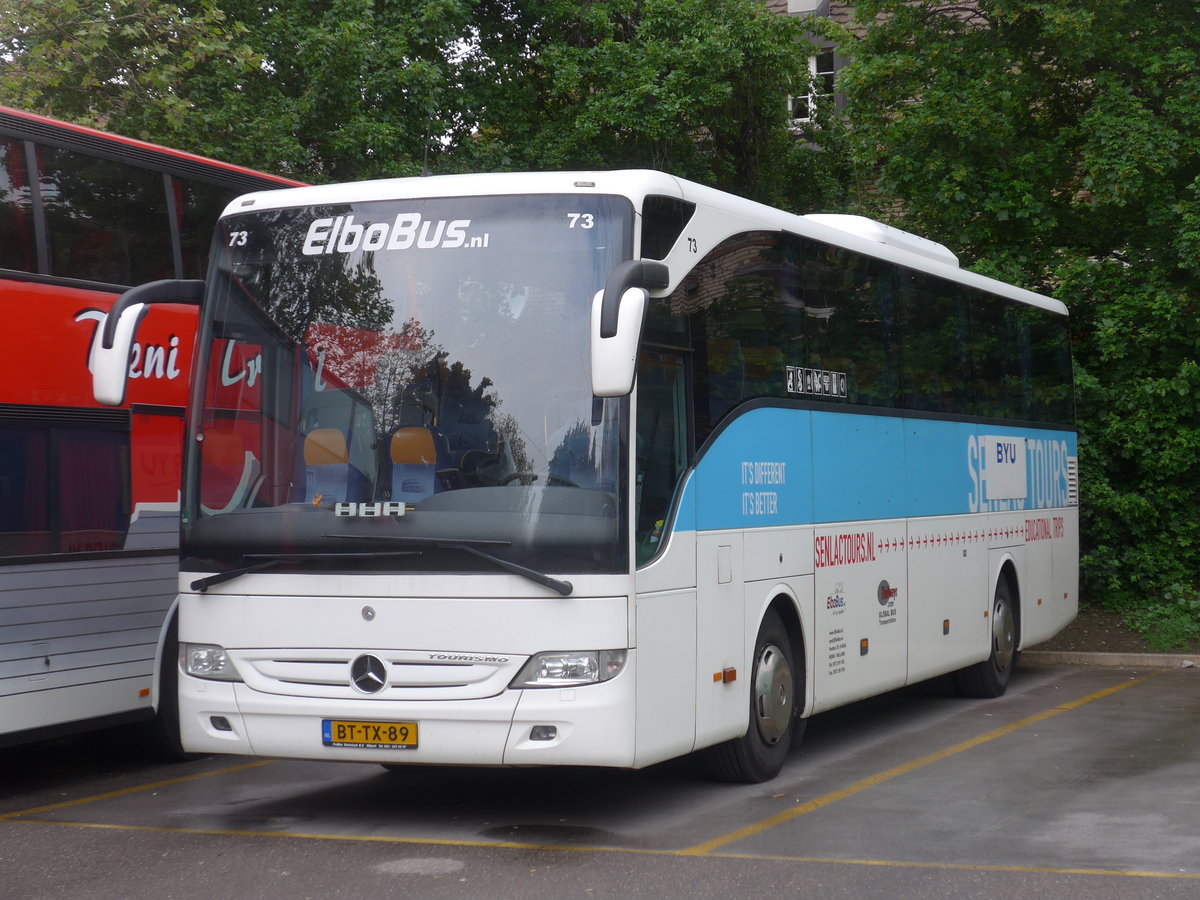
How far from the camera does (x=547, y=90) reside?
2425cm

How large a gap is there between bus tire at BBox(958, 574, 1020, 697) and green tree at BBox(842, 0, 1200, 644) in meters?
3.24

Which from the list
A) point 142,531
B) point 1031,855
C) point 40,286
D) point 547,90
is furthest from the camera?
point 547,90

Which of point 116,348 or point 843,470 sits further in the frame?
point 843,470

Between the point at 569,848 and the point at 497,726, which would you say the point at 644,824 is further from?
the point at 497,726

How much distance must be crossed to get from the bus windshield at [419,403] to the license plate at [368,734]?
2.47ft

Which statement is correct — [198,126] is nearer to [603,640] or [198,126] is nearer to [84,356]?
[84,356]

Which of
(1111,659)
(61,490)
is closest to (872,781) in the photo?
(61,490)

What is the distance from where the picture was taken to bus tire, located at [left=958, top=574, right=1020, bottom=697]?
13.7m

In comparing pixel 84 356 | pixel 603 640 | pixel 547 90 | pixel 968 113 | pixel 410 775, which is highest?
pixel 547 90

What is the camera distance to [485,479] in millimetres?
7555

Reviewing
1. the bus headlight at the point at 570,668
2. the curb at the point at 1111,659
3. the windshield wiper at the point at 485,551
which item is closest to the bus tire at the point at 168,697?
the windshield wiper at the point at 485,551

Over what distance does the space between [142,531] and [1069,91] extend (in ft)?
43.7

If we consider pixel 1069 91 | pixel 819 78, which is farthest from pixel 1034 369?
pixel 819 78

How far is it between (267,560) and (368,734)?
3.35 feet
